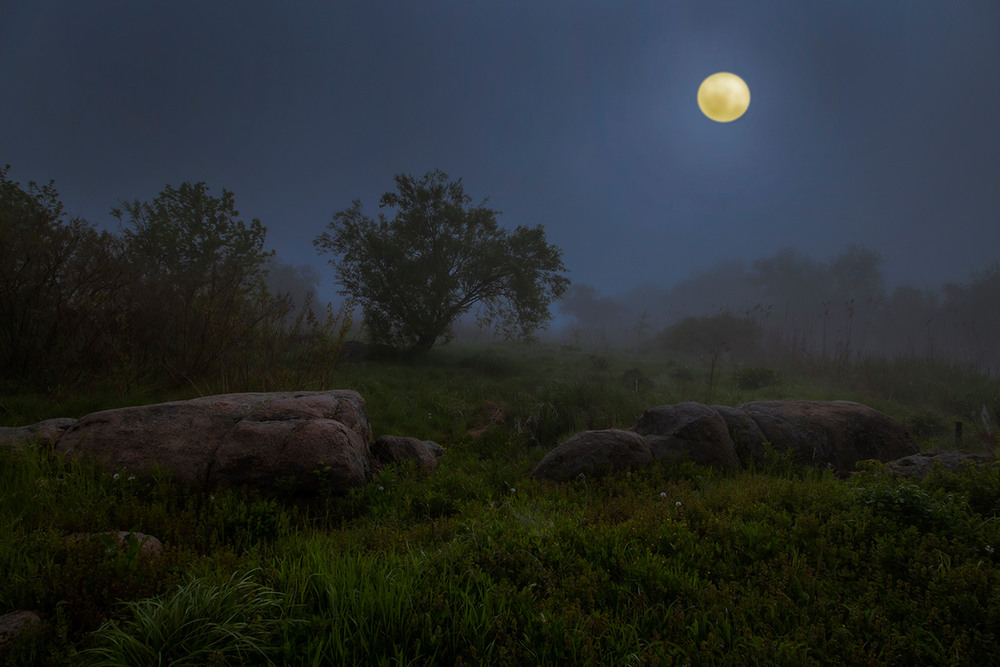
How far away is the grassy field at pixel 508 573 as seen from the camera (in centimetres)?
197

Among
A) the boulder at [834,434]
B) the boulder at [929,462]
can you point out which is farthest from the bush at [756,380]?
the boulder at [929,462]

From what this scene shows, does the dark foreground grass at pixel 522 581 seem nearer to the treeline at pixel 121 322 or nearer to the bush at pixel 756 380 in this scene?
the treeline at pixel 121 322

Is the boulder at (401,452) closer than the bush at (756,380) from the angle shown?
Yes

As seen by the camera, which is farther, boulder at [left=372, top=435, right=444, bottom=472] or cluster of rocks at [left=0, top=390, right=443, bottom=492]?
boulder at [left=372, top=435, right=444, bottom=472]

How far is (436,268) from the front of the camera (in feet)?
57.8

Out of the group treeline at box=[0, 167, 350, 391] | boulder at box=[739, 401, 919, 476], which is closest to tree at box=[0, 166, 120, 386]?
treeline at box=[0, 167, 350, 391]

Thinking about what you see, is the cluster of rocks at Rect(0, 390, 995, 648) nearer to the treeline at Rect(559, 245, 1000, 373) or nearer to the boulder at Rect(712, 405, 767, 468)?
the boulder at Rect(712, 405, 767, 468)

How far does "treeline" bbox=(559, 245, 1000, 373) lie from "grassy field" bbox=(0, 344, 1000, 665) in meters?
13.9

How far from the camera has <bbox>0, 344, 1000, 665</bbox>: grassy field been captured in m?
1.97

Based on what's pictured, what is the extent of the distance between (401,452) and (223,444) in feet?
7.50

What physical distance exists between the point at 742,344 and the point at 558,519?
31.9 metres

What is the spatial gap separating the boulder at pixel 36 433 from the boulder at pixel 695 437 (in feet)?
26.1

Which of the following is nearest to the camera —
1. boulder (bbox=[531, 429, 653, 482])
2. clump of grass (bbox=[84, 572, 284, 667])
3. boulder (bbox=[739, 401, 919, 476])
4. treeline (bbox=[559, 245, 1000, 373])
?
clump of grass (bbox=[84, 572, 284, 667])

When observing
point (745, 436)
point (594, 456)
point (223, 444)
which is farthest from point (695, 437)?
point (223, 444)
